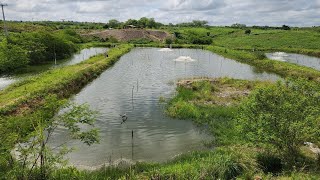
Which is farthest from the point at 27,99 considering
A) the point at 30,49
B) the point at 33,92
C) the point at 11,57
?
the point at 30,49

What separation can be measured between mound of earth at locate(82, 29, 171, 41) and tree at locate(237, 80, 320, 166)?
96124 millimetres

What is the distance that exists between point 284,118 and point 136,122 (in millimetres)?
11740

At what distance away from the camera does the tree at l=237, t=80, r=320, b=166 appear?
15.0 metres

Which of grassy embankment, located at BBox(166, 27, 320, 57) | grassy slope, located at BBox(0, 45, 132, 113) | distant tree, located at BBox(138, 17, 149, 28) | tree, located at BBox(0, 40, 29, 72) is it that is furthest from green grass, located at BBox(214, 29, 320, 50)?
grassy slope, located at BBox(0, 45, 132, 113)

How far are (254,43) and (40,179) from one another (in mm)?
94381

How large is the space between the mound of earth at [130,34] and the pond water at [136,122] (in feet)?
219

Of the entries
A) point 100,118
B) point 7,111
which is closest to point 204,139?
point 100,118

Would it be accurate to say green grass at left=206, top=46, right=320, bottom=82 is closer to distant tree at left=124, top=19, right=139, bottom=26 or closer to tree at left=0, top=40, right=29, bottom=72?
tree at left=0, top=40, right=29, bottom=72

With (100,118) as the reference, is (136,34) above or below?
above

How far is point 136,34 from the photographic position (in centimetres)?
11388

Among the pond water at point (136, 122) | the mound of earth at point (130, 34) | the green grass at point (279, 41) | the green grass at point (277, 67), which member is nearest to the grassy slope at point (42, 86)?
the pond water at point (136, 122)

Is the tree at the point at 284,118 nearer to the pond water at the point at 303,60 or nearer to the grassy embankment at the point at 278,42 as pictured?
the pond water at the point at 303,60

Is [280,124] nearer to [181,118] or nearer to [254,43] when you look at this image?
[181,118]

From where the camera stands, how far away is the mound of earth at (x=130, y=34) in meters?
112
